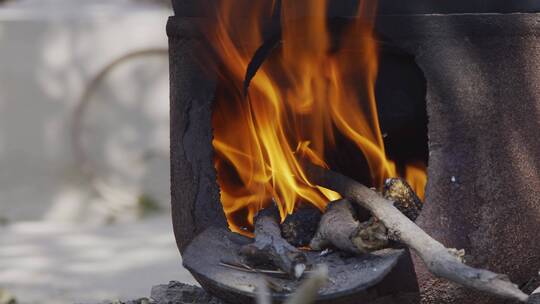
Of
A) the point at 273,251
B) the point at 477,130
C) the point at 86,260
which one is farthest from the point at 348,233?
the point at 86,260

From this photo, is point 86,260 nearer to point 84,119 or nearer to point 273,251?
point 84,119

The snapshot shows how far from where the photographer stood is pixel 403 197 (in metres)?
2.35

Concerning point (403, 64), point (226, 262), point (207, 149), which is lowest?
point (226, 262)

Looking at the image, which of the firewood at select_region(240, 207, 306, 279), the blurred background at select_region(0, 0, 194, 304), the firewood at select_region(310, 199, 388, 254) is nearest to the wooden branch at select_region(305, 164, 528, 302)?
the firewood at select_region(310, 199, 388, 254)

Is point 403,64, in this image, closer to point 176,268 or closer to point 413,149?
point 413,149

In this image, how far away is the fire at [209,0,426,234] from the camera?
237cm

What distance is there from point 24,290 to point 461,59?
7.82 ft

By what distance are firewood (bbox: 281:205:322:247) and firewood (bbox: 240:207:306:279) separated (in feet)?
0.13

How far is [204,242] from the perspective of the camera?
2.36 metres

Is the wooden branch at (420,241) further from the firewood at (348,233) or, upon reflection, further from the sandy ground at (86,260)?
the sandy ground at (86,260)

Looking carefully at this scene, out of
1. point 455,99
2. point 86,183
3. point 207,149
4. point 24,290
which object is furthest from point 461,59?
point 86,183

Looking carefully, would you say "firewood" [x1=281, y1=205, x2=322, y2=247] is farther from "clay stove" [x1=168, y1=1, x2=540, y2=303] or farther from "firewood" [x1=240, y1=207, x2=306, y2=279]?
"clay stove" [x1=168, y1=1, x2=540, y2=303]

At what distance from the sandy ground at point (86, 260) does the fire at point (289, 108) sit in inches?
58.2

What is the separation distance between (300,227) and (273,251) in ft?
0.88
